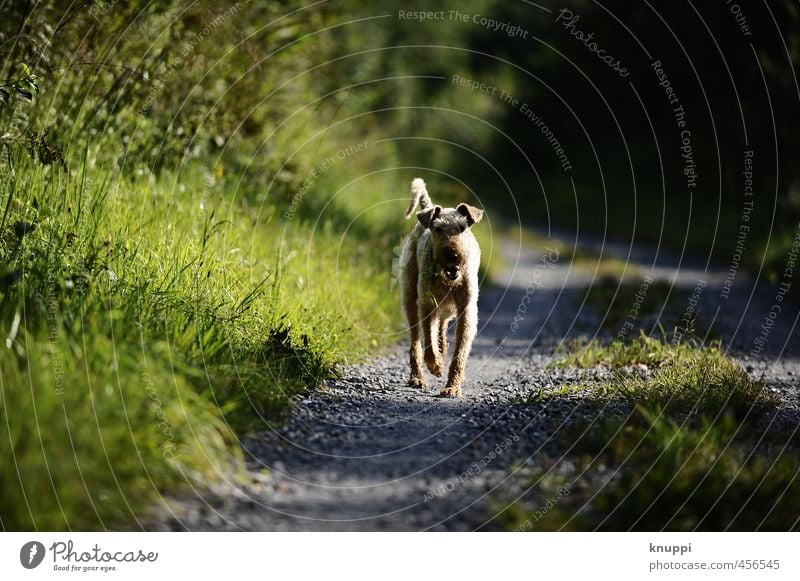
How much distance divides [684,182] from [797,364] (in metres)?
18.3

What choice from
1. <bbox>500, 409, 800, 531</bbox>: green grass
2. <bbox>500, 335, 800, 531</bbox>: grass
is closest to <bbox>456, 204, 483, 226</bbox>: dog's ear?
<bbox>500, 335, 800, 531</bbox>: grass

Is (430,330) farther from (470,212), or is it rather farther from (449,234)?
(470,212)

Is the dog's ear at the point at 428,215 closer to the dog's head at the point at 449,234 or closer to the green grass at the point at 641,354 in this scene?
the dog's head at the point at 449,234

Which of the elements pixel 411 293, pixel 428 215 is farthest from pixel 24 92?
pixel 411 293

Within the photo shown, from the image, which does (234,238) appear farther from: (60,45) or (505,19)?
(505,19)

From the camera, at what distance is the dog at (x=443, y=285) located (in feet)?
20.2

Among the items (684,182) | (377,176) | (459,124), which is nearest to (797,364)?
(377,176)

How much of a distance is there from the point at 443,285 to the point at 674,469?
2.63m

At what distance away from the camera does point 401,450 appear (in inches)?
188

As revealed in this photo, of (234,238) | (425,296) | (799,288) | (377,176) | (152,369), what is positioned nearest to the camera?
(152,369)

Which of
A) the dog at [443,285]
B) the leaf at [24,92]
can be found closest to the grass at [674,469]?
the dog at [443,285]

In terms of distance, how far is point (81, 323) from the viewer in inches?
180
